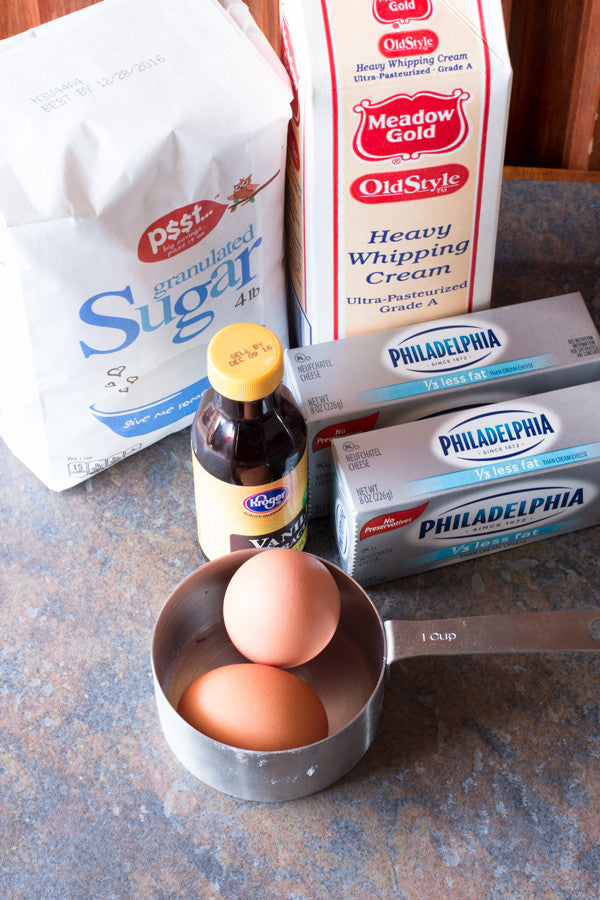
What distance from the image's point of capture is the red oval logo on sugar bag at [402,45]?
0.89 metres

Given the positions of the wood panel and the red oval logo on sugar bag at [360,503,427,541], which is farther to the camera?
the wood panel

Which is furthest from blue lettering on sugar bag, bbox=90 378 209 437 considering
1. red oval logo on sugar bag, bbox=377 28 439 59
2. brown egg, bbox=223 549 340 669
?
red oval logo on sugar bag, bbox=377 28 439 59

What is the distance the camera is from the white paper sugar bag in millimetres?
859

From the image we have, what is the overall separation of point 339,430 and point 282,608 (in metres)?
0.23

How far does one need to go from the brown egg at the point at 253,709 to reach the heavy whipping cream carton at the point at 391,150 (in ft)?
1.37

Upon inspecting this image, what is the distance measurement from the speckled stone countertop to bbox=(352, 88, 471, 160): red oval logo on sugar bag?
15.6 inches

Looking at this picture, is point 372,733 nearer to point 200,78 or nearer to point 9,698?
point 9,698

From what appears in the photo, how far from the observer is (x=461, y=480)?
906 mm

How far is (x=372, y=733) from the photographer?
820 millimetres

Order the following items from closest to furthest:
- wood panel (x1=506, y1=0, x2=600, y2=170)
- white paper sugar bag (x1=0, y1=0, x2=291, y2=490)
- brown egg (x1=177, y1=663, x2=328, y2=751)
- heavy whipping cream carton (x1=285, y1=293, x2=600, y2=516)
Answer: brown egg (x1=177, y1=663, x2=328, y2=751)
white paper sugar bag (x1=0, y1=0, x2=291, y2=490)
heavy whipping cream carton (x1=285, y1=293, x2=600, y2=516)
wood panel (x1=506, y1=0, x2=600, y2=170)

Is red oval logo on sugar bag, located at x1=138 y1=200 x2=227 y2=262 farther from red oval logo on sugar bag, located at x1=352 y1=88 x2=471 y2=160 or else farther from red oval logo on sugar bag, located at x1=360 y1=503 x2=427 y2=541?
red oval logo on sugar bag, located at x1=360 y1=503 x2=427 y2=541

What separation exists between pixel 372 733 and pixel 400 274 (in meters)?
0.47

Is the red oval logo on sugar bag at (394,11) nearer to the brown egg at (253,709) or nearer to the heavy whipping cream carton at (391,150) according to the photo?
the heavy whipping cream carton at (391,150)

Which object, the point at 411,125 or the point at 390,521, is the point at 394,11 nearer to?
the point at 411,125
